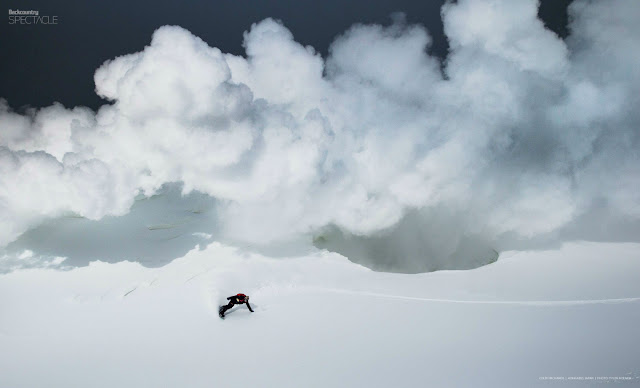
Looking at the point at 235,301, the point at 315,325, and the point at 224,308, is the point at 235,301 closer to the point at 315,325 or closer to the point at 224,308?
the point at 224,308

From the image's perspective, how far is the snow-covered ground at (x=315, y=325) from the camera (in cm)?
542

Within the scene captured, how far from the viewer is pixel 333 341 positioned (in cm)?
601

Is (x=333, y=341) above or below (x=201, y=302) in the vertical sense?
below

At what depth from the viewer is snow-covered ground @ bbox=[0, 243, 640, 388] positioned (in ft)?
17.8

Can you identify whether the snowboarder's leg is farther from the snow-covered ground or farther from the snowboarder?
the snow-covered ground

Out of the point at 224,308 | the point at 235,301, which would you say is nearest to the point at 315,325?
the point at 235,301

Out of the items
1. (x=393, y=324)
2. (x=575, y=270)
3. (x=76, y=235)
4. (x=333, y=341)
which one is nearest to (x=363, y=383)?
(x=333, y=341)

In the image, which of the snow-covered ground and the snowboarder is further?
the snowboarder

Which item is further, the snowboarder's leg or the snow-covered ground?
the snowboarder's leg

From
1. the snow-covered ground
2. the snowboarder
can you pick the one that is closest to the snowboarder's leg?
the snowboarder

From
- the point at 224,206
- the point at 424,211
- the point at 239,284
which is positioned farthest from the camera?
the point at 424,211

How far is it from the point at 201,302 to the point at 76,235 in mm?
2979

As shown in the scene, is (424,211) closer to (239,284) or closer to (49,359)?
(239,284)

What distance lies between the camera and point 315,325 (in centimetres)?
635
